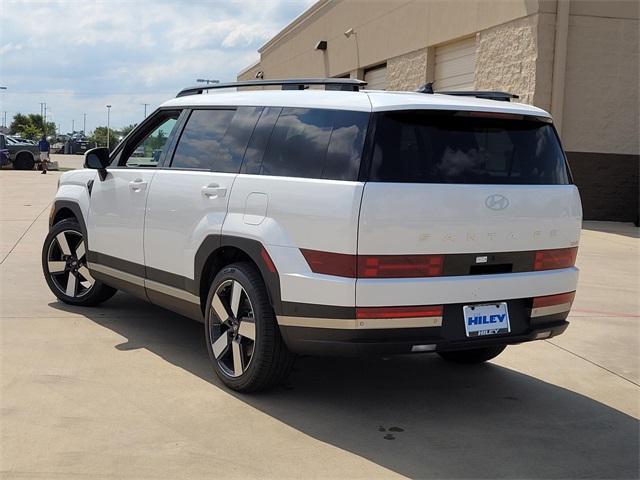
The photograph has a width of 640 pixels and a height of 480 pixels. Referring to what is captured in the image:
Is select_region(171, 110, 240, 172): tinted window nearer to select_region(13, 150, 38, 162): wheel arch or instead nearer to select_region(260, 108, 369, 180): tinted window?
select_region(260, 108, 369, 180): tinted window

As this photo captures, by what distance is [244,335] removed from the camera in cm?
459

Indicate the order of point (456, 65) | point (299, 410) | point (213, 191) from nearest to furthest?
point (299, 410) < point (213, 191) < point (456, 65)

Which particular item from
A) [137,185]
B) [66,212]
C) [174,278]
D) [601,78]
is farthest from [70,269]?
[601,78]

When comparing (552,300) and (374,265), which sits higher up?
(374,265)

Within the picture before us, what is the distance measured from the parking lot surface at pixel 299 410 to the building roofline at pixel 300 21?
25.2 m

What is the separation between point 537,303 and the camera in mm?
4535

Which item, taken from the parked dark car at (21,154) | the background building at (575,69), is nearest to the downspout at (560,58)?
the background building at (575,69)

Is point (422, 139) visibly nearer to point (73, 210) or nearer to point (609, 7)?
point (73, 210)

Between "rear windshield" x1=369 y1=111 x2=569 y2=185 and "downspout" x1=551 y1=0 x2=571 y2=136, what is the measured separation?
1194 cm

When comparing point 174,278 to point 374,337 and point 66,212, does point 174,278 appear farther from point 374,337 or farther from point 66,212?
point 66,212

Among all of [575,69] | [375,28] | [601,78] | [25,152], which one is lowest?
[25,152]

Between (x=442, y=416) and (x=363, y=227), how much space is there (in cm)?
137

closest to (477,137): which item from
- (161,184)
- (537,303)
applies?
(537,303)

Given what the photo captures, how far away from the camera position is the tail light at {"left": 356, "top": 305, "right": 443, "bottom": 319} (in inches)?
157
